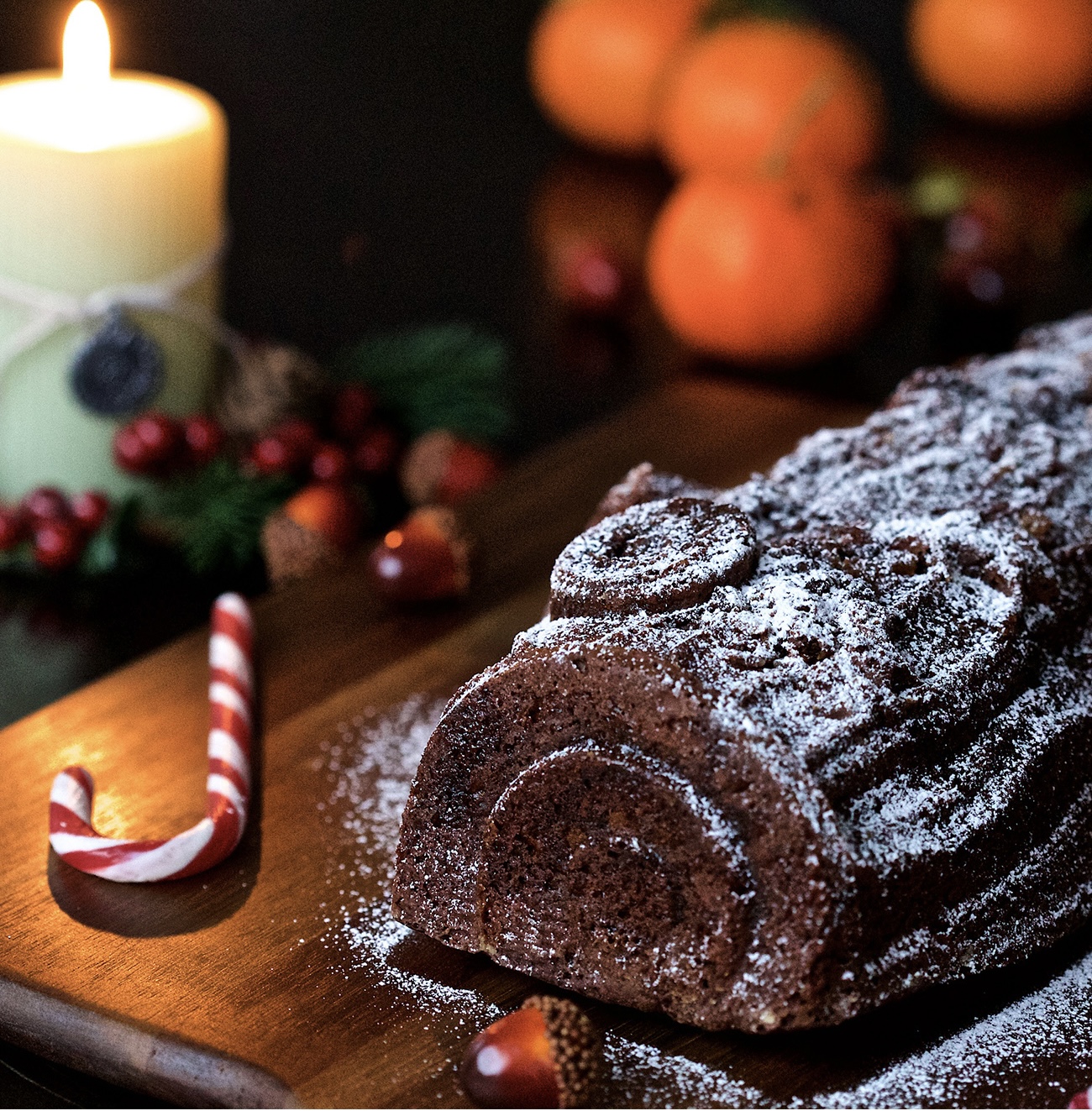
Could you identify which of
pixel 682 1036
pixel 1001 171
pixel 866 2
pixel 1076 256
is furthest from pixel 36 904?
pixel 866 2

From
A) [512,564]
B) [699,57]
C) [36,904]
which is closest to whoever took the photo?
[36,904]

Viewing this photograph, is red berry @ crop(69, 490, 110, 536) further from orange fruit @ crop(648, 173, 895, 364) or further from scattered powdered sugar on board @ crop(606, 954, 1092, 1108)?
scattered powdered sugar on board @ crop(606, 954, 1092, 1108)

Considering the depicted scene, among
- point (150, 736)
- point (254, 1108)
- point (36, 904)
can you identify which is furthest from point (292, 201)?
point (254, 1108)

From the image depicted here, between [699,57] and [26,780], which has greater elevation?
[699,57]

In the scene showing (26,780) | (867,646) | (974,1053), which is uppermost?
(867,646)

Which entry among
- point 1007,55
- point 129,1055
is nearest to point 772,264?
point 1007,55

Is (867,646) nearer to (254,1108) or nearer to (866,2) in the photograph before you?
(254,1108)

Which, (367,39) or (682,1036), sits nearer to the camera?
(682,1036)

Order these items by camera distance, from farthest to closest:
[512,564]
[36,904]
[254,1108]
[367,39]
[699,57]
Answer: [367,39]
[699,57]
[512,564]
[36,904]
[254,1108]
